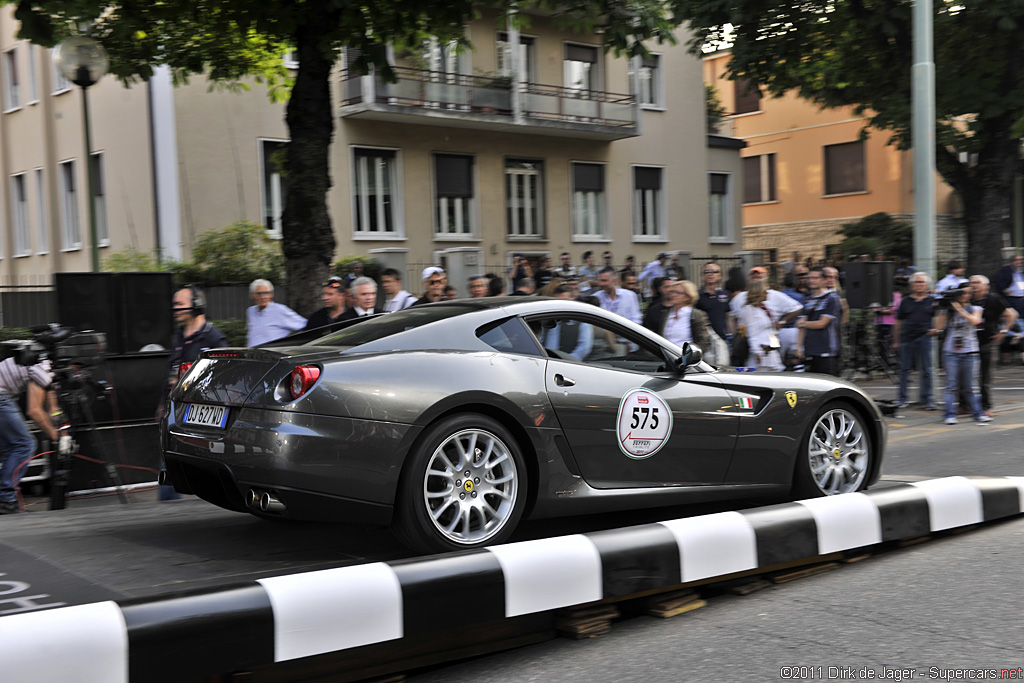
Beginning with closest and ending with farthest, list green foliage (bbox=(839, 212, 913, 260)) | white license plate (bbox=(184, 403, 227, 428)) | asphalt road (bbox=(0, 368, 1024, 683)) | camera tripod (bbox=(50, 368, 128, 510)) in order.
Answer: asphalt road (bbox=(0, 368, 1024, 683)) < white license plate (bbox=(184, 403, 227, 428)) < camera tripod (bbox=(50, 368, 128, 510)) < green foliage (bbox=(839, 212, 913, 260))

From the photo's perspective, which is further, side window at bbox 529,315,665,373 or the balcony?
the balcony

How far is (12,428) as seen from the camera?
320 inches

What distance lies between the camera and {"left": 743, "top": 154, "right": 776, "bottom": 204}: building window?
40.0 meters

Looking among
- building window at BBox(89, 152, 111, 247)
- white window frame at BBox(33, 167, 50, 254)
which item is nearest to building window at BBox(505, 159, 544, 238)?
building window at BBox(89, 152, 111, 247)

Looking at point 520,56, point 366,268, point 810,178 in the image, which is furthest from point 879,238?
point 366,268

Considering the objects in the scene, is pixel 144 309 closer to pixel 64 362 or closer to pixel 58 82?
pixel 64 362

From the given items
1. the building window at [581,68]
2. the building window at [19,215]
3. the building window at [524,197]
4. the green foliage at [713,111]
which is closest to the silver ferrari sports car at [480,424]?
the building window at [524,197]

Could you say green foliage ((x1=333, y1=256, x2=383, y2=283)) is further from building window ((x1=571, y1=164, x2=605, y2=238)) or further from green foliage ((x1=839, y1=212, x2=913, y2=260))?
green foliage ((x1=839, y1=212, x2=913, y2=260))

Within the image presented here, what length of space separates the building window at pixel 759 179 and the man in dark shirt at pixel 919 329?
27065mm

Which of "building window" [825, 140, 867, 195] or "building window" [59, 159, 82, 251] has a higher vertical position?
"building window" [825, 140, 867, 195]

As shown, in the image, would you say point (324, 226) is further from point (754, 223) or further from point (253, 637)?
point (754, 223)

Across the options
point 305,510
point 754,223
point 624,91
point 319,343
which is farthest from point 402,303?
point 754,223

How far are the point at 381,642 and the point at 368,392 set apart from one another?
1325 mm

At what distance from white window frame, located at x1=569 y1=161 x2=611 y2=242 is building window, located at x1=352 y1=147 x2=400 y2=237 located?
5675mm
